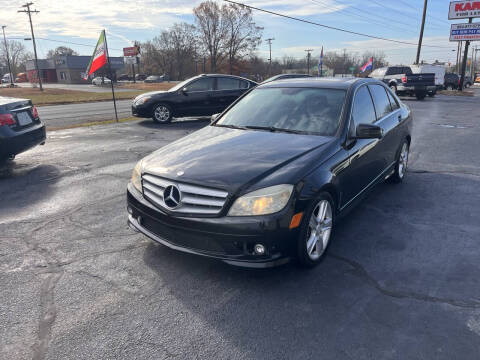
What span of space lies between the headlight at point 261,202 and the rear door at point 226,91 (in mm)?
10055

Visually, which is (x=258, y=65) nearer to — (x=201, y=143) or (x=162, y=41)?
(x=162, y=41)

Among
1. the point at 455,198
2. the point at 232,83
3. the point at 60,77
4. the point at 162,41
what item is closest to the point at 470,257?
the point at 455,198

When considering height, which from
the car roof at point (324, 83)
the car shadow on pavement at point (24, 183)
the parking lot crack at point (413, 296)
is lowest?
the parking lot crack at point (413, 296)

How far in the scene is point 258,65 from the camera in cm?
8388

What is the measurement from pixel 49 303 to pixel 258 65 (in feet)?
280

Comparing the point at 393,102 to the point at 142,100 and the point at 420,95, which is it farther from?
the point at 420,95

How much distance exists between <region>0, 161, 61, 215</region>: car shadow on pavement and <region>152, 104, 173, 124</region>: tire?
18.1 ft

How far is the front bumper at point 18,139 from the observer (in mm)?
6189

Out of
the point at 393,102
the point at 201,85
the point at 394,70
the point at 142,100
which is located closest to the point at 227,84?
the point at 201,85

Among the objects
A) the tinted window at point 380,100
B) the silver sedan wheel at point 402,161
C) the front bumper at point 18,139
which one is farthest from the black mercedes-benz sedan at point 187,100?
the tinted window at point 380,100

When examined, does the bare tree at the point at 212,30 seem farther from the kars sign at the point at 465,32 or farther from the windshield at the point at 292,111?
the windshield at the point at 292,111

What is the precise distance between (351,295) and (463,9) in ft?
117

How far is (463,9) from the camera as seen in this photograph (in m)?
30.5

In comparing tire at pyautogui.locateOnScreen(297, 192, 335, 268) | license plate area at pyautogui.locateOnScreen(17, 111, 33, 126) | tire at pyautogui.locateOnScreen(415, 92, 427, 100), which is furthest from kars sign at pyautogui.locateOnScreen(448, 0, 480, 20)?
tire at pyautogui.locateOnScreen(297, 192, 335, 268)
